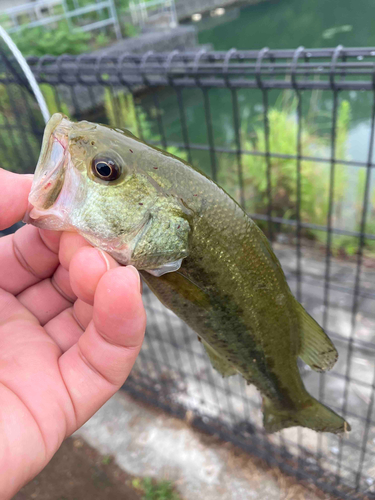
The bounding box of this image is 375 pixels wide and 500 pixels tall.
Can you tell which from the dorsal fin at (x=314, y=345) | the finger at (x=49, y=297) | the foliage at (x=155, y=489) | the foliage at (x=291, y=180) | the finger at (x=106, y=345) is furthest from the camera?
the foliage at (x=291, y=180)

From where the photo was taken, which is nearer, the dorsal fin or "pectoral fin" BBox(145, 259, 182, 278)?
"pectoral fin" BBox(145, 259, 182, 278)

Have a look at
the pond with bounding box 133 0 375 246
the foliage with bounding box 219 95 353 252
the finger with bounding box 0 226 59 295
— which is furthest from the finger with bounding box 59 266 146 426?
the foliage with bounding box 219 95 353 252

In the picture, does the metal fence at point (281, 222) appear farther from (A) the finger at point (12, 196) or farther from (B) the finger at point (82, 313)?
(B) the finger at point (82, 313)

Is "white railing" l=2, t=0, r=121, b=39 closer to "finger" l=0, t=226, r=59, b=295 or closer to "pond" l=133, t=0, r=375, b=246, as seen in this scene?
"pond" l=133, t=0, r=375, b=246

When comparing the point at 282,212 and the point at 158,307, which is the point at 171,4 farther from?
the point at 158,307

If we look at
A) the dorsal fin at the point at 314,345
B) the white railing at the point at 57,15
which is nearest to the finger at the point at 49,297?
the dorsal fin at the point at 314,345

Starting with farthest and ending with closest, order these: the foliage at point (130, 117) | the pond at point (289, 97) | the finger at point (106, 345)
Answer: the pond at point (289, 97) < the foliage at point (130, 117) < the finger at point (106, 345)

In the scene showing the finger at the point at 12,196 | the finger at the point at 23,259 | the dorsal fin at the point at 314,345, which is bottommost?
the dorsal fin at the point at 314,345

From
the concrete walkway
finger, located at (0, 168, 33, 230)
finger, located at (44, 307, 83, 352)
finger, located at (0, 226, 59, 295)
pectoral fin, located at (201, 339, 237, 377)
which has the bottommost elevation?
the concrete walkway
